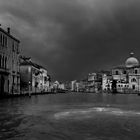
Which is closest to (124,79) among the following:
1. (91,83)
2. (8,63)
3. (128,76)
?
(128,76)

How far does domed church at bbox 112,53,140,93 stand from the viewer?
450 feet

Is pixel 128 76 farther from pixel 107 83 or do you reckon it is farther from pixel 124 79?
pixel 107 83

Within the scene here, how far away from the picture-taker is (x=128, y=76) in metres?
142

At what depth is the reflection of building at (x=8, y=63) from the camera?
42438 millimetres

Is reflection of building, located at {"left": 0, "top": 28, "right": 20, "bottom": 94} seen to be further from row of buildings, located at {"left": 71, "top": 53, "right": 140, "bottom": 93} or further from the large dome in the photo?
the large dome

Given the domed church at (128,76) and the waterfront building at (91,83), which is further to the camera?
the waterfront building at (91,83)

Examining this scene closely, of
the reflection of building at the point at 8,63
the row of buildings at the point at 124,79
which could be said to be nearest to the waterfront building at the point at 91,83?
the row of buildings at the point at 124,79

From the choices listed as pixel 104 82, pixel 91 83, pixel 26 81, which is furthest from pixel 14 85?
pixel 91 83

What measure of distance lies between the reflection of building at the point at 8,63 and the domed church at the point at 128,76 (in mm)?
89588

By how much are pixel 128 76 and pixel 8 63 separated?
347 feet

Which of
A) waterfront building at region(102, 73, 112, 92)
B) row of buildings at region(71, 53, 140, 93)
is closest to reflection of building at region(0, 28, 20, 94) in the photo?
row of buildings at region(71, 53, 140, 93)

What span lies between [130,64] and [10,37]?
113 metres

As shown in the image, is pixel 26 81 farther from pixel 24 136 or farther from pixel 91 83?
pixel 91 83

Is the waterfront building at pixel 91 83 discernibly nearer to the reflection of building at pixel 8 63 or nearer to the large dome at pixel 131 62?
the large dome at pixel 131 62
